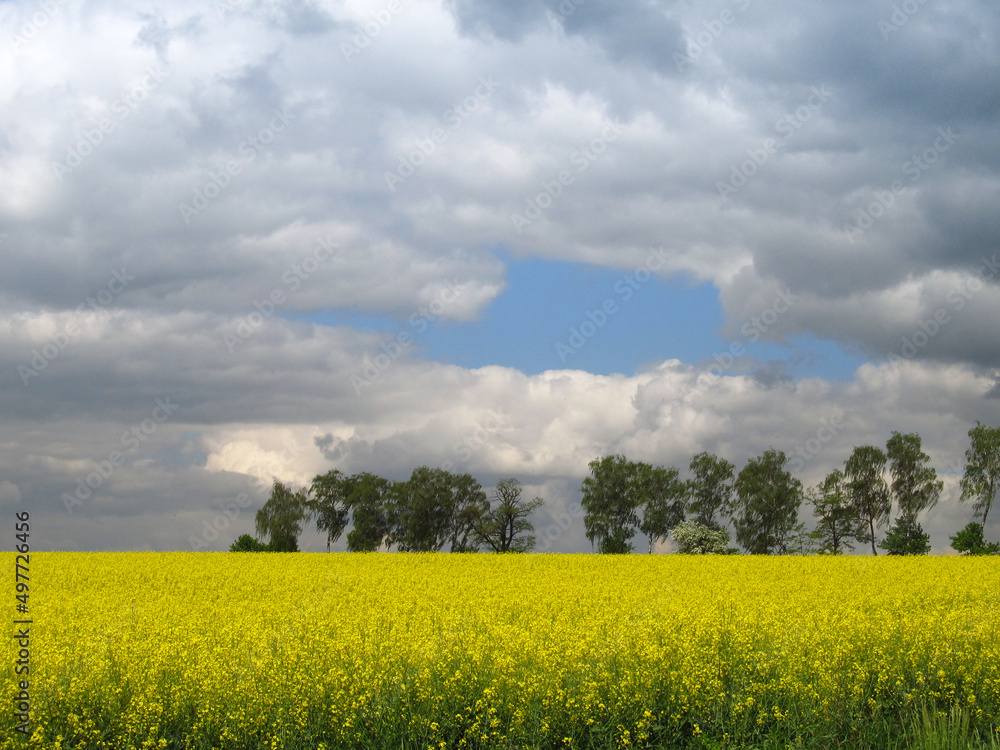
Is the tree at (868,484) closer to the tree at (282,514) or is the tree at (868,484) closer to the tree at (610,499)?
the tree at (610,499)

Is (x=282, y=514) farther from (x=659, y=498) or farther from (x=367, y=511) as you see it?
(x=659, y=498)

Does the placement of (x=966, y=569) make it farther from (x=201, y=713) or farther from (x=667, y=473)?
(x=667, y=473)

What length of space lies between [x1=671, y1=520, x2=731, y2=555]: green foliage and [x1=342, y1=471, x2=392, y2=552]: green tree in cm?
2407

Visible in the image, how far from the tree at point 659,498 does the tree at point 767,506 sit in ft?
14.3

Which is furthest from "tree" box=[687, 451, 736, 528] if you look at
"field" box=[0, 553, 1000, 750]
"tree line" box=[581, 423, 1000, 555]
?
"field" box=[0, 553, 1000, 750]

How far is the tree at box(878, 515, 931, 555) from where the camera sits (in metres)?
47.4

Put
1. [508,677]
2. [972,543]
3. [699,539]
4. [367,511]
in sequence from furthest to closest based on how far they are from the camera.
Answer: [367,511] < [699,539] < [972,543] < [508,677]

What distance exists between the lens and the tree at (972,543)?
4184cm

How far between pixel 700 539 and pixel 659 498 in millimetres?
10176

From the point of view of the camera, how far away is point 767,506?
58188 millimetres

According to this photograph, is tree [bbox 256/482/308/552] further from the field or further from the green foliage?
the field

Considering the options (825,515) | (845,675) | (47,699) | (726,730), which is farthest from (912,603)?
(825,515)

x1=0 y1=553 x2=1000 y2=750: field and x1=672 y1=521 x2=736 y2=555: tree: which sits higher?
x1=0 y1=553 x2=1000 y2=750: field

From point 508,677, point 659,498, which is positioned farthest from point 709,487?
point 508,677
